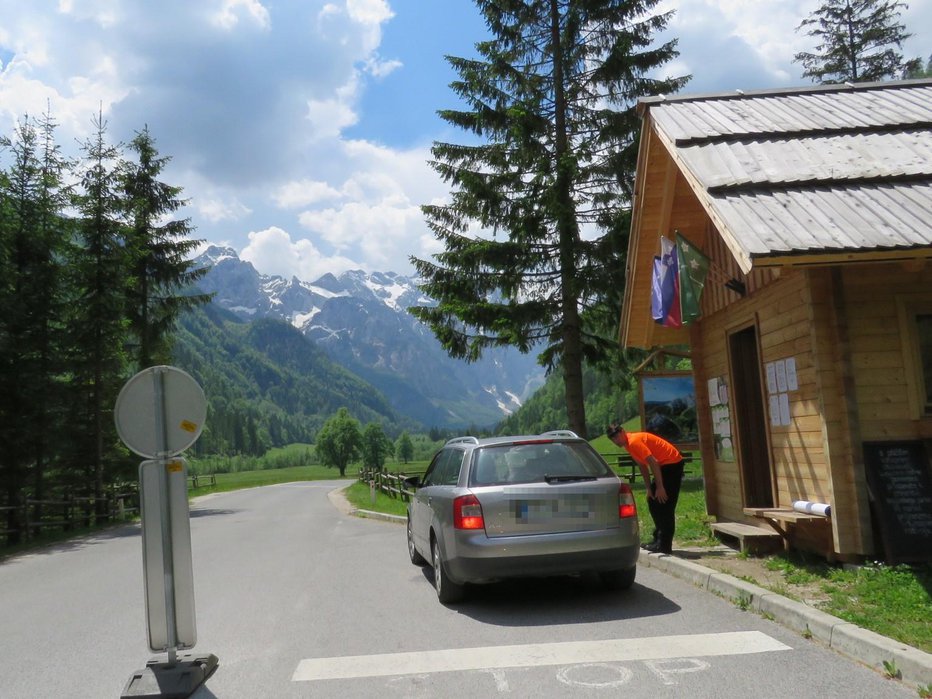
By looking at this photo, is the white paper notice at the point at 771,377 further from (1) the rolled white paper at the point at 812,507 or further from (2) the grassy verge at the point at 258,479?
(2) the grassy verge at the point at 258,479

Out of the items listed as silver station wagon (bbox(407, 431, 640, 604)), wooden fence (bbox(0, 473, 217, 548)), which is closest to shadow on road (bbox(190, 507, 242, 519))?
wooden fence (bbox(0, 473, 217, 548))

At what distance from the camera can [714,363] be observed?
1154 cm

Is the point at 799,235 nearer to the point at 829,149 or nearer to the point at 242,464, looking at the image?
the point at 829,149

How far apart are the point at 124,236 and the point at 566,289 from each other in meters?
16.8

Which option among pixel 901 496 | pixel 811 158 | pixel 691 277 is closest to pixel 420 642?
pixel 901 496

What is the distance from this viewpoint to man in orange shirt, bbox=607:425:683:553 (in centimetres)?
907

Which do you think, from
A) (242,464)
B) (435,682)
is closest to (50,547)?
(435,682)

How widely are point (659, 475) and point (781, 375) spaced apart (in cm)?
180

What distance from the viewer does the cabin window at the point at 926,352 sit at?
301 inches

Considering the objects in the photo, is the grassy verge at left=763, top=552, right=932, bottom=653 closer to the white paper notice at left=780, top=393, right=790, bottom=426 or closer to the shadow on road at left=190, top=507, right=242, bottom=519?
the white paper notice at left=780, top=393, right=790, bottom=426

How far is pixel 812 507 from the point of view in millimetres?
7941

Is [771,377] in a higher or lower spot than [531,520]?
higher

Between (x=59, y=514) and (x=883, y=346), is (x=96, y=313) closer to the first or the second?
(x=59, y=514)

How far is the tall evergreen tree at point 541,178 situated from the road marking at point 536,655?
13.2m
